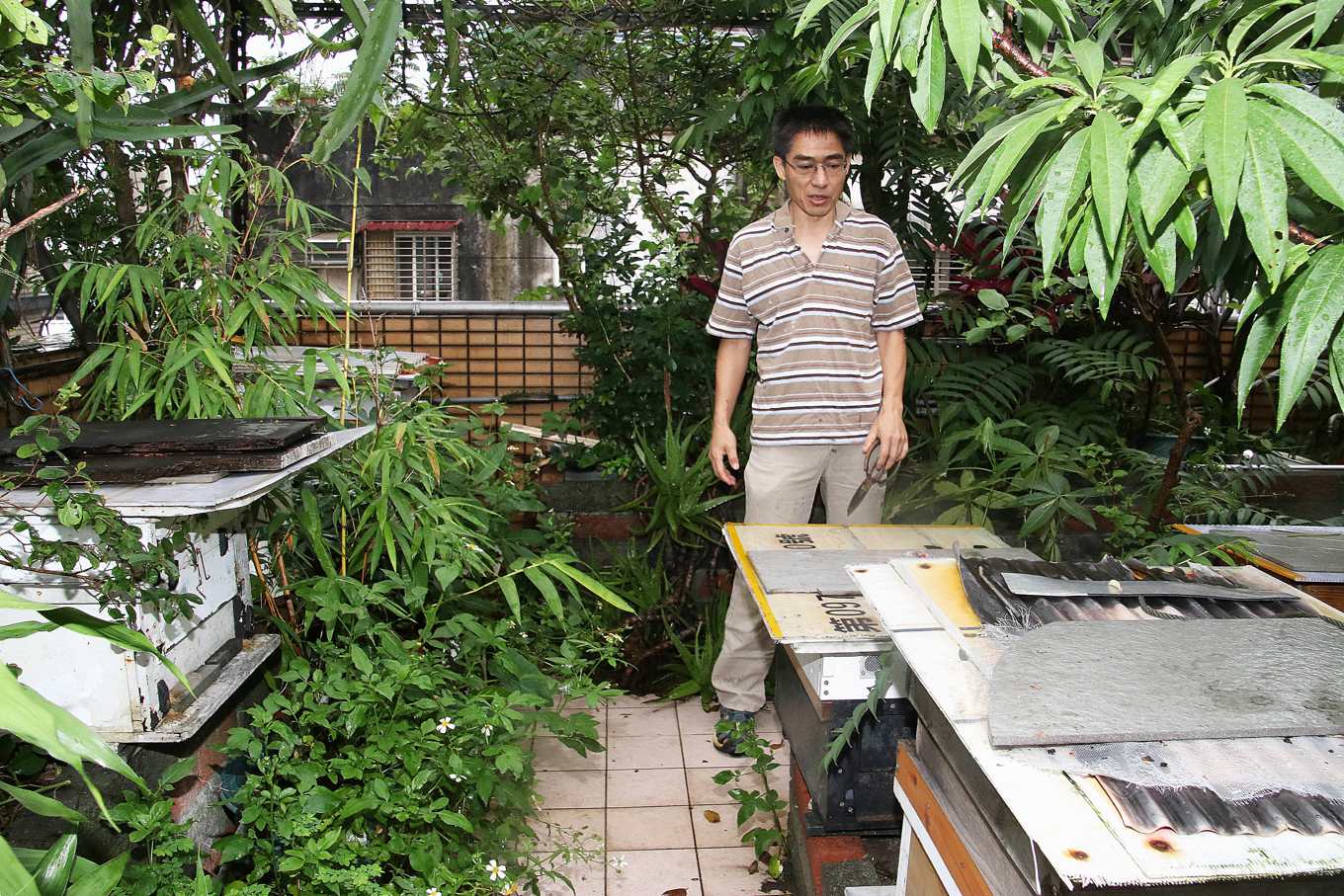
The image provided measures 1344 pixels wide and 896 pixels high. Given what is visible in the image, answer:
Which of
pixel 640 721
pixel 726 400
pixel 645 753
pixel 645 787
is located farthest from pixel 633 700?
pixel 726 400

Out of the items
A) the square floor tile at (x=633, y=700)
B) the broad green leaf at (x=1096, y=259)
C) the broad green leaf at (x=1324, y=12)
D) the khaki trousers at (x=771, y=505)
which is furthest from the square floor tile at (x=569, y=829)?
the broad green leaf at (x=1324, y=12)

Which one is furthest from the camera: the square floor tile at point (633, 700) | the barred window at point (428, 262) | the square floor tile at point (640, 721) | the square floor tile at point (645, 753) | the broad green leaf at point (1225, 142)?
the barred window at point (428, 262)

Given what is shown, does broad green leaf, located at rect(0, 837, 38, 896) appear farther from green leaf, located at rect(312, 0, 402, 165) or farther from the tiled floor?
the tiled floor

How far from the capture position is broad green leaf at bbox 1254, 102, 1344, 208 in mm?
890

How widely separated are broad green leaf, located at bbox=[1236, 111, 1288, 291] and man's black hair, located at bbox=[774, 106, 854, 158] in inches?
88.6

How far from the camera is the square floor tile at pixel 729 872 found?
2.66m

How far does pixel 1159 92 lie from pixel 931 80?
11.2 inches

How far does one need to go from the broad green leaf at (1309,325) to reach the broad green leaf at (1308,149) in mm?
94

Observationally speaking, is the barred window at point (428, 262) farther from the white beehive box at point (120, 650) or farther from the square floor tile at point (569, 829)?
the white beehive box at point (120, 650)

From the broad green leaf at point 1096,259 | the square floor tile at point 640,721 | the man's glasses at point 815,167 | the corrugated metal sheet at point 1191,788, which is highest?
the man's glasses at point 815,167

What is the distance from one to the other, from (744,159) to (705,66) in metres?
0.52

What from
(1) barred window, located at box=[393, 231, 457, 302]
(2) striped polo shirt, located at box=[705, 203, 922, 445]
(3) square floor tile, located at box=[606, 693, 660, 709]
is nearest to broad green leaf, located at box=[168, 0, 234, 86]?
(2) striped polo shirt, located at box=[705, 203, 922, 445]

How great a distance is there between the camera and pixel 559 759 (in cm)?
332

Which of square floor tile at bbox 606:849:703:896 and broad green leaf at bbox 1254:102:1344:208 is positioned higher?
broad green leaf at bbox 1254:102:1344:208
